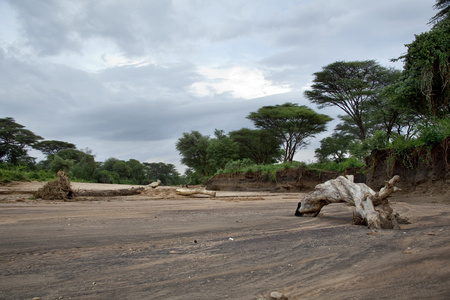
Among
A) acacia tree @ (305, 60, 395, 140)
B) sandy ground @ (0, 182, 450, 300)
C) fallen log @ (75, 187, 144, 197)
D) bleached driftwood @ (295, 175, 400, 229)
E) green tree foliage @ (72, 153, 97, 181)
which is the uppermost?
acacia tree @ (305, 60, 395, 140)

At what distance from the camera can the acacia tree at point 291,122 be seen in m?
31.8

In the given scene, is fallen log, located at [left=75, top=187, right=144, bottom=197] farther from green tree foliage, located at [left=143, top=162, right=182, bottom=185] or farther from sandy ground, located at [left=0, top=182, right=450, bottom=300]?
green tree foliage, located at [left=143, top=162, right=182, bottom=185]

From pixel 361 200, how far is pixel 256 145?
36668 mm

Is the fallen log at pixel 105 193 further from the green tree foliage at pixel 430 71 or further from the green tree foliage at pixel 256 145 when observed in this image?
the green tree foliage at pixel 256 145

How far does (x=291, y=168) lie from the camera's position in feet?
66.8

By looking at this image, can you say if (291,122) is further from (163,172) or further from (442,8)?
(163,172)

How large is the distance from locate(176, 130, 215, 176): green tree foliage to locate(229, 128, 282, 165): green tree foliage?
4549 millimetres

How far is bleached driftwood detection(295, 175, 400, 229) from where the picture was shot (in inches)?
164

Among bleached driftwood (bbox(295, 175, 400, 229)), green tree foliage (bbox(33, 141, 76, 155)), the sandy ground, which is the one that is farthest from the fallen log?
green tree foliage (bbox(33, 141, 76, 155))

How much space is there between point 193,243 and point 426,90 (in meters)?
13.8

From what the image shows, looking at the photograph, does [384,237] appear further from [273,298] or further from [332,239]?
[273,298]

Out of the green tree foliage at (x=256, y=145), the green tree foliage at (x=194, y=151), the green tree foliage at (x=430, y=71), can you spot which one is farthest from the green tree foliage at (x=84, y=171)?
the green tree foliage at (x=430, y=71)

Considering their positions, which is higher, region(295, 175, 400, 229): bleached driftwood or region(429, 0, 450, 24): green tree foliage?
region(429, 0, 450, 24): green tree foliage

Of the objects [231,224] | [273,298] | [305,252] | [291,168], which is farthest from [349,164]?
[273,298]
